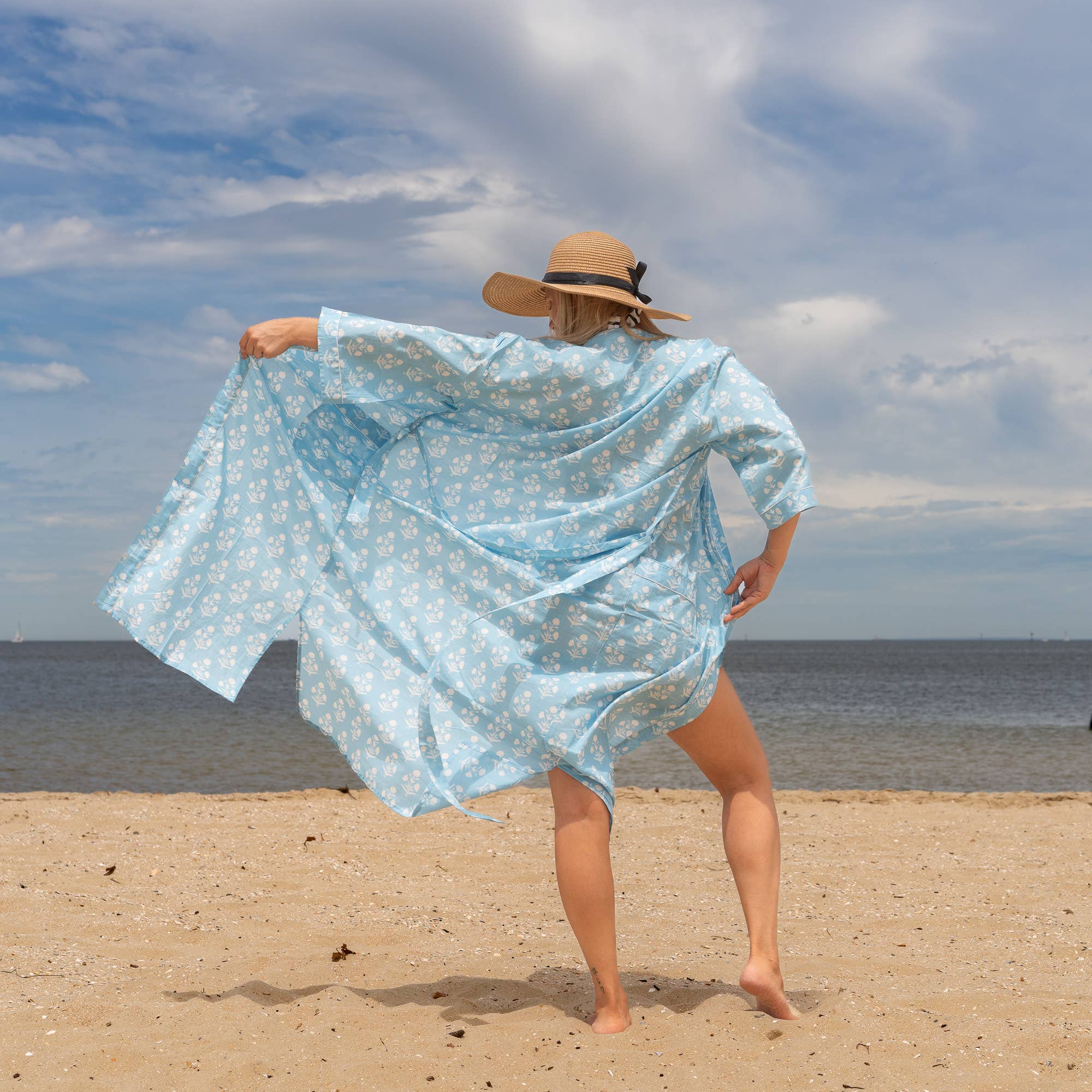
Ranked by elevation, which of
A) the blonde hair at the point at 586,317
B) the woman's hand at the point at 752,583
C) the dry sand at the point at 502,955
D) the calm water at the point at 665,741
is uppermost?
the blonde hair at the point at 586,317

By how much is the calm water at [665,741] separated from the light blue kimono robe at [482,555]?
8.04m

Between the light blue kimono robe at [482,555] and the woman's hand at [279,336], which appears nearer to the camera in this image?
the light blue kimono robe at [482,555]

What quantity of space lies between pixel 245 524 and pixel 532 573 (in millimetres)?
1034

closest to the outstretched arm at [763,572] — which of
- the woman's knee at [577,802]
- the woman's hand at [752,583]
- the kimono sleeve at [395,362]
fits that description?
the woman's hand at [752,583]

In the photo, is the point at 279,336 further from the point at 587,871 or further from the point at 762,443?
the point at 587,871

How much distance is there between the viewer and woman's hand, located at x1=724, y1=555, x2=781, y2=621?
271 centimetres

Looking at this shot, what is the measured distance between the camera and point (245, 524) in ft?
10.0

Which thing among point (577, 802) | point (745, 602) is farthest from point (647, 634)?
point (577, 802)

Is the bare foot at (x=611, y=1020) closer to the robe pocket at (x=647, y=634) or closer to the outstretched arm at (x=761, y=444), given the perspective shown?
the robe pocket at (x=647, y=634)

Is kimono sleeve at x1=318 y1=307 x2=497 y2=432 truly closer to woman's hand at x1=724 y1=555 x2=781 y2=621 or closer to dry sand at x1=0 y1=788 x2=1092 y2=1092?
woman's hand at x1=724 y1=555 x2=781 y2=621

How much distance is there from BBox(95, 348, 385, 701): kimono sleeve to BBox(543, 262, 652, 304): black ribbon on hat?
76cm

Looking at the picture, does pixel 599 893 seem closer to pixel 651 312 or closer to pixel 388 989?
pixel 388 989

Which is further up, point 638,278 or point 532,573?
point 638,278

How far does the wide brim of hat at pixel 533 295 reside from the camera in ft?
8.53
